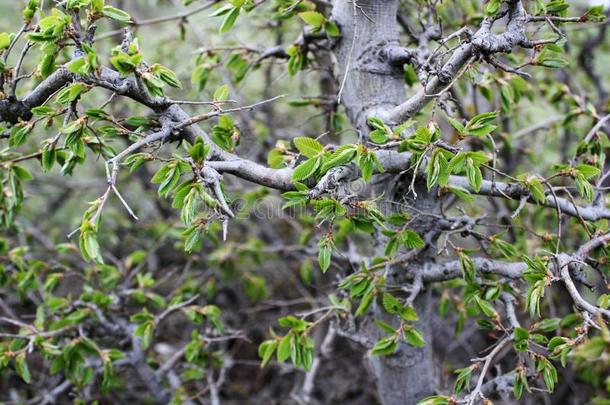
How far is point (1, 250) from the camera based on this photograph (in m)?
2.28

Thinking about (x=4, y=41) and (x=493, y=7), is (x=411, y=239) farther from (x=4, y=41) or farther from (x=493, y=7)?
(x=4, y=41)

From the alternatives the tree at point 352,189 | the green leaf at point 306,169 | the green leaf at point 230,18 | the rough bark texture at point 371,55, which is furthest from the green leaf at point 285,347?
the green leaf at point 230,18

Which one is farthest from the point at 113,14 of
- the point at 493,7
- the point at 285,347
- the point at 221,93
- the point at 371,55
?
the point at 285,347

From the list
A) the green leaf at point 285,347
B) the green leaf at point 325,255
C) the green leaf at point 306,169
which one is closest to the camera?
the green leaf at point 306,169

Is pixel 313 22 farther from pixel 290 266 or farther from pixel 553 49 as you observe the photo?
pixel 290 266

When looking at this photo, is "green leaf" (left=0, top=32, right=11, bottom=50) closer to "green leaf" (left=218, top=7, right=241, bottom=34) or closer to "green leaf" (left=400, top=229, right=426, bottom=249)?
"green leaf" (left=218, top=7, right=241, bottom=34)

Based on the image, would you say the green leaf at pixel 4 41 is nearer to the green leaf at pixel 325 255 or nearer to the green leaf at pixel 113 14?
the green leaf at pixel 113 14

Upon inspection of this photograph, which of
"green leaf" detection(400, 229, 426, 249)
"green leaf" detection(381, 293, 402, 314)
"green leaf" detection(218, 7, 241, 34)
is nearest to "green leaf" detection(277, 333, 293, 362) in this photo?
"green leaf" detection(381, 293, 402, 314)

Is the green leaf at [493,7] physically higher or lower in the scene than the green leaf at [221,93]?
higher

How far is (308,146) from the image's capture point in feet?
4.73

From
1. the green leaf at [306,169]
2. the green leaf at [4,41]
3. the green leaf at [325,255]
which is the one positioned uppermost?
the green leaf at [4,41]

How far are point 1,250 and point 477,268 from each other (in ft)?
6.12

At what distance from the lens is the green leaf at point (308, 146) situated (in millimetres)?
1434

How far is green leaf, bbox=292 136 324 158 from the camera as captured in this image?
143 centimetres
